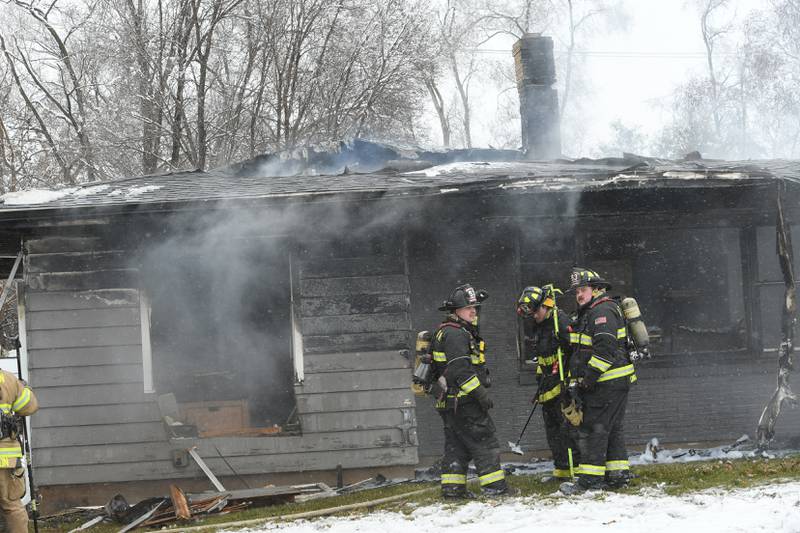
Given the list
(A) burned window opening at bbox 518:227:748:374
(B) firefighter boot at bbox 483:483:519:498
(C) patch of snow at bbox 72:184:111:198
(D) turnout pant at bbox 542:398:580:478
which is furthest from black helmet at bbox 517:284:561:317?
(C) patch of snow at bbox 72:184:111:198

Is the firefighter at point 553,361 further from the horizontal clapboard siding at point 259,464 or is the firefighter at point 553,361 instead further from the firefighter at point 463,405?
the horizontal clapboard siding at point 259,464

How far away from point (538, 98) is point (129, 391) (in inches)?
308

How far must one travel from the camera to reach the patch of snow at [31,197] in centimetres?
855

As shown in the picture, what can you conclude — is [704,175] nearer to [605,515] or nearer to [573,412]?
[573,412]

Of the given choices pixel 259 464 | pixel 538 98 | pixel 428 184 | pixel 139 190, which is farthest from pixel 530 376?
pixel 538 98

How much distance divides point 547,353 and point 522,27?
983 inches

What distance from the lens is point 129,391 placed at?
30.2ft

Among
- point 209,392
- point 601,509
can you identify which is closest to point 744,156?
point 209,392

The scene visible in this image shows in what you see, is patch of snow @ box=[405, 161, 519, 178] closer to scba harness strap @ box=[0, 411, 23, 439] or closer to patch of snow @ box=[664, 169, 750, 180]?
patch of snow @ box=[664, 169, 750, 180]

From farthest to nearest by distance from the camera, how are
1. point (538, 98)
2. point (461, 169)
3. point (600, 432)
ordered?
point (538, 98) → point (461, 169) → point (600, 432)

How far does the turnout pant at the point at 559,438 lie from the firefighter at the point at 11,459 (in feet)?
14.9

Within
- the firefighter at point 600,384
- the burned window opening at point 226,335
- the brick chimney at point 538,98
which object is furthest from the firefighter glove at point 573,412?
the brick chimney at point 538,98

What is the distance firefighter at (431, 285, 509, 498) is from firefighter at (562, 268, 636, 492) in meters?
0.70

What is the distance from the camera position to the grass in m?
7.33
